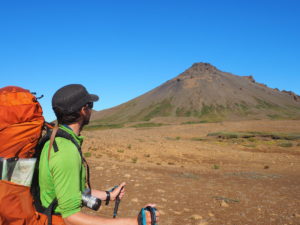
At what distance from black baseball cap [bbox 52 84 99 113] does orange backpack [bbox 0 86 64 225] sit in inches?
11.1

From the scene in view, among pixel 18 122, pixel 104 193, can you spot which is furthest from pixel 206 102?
pixel 18 122

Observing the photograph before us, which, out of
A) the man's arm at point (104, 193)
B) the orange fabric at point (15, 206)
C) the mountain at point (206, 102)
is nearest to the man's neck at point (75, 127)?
the orange fabric at point (15, 206)

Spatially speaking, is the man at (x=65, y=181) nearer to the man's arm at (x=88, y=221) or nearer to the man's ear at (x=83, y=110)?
the man's arm at (x=88, y=221)

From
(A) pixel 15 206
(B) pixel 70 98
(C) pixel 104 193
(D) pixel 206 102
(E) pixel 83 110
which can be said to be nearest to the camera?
(A) pixel 15 206

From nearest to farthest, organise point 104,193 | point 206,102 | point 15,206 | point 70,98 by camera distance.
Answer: point 15,206
point 70,98
point 104,193
point 206,102

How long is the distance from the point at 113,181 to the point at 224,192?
3.04 metres

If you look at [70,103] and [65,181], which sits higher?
[70,103]

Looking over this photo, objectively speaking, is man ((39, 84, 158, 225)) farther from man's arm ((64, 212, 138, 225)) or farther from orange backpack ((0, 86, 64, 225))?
orange backpack ((0, 86, 64, 225))

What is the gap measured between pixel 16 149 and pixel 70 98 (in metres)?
0.61

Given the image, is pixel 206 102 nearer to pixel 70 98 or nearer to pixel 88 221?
pixel 70 98

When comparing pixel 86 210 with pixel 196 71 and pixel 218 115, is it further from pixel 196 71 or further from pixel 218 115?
pixel 196 71

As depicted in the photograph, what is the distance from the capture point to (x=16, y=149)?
207 cm

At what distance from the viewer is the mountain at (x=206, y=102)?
13000cm

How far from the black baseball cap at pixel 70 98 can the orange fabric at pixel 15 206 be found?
2.31 ft
